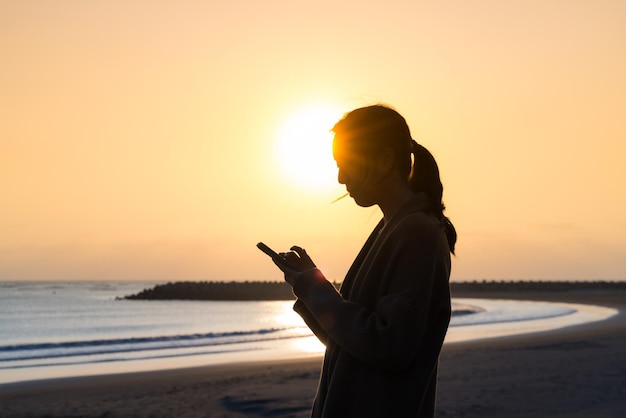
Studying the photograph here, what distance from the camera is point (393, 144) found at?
7.50 ft

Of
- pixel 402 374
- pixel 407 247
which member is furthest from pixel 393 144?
pixel 402 374

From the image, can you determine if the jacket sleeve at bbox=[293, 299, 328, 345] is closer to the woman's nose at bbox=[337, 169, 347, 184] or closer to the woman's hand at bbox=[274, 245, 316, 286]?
the woman's hand at bbox=[274, 245, 316, 286]

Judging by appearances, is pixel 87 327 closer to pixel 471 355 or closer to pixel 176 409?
pixel 471 355

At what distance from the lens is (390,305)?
6.87 ft

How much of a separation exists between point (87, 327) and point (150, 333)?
572cm

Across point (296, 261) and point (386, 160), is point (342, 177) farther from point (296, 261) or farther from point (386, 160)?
point (296, 261)

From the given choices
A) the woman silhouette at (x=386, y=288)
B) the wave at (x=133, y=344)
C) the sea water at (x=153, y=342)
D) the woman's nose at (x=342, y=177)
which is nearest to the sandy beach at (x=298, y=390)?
the sea water at (x=153, y=342)

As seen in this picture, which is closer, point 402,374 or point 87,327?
point 402,374

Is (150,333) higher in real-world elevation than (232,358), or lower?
lower

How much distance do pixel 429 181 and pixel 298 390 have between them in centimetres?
980

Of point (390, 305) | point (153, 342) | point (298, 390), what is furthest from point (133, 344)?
point (390, 305)

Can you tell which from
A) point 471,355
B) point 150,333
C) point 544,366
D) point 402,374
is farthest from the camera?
point 150,333

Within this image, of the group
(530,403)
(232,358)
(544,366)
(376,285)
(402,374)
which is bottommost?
(232,358)

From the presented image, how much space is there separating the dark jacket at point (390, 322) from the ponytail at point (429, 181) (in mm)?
43
